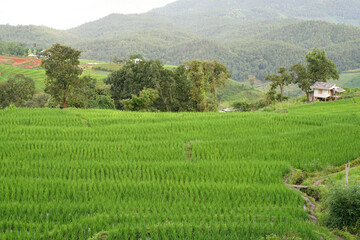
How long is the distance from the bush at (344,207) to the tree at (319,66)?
3238 centimetres

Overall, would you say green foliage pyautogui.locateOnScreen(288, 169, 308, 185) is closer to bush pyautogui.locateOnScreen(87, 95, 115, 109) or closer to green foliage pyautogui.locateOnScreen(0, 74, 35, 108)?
bush pyautogui.locateOnScreen(87, 95, 115, 109)

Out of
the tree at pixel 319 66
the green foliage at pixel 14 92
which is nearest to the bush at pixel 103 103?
the green foliage at pixel 14 92

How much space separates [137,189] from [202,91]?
22674mm

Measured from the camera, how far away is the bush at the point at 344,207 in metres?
5.57

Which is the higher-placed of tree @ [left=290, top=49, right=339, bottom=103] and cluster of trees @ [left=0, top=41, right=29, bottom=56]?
cluster of trees @ [left=0, top=41, right=29, bottom=56]

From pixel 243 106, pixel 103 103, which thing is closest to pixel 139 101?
pixel 103 103

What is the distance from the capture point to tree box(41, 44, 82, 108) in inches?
864

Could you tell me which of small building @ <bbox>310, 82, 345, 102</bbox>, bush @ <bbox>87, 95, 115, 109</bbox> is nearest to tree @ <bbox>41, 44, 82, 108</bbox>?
bush @ <bbox>87, 95, 115, 109</bbox>

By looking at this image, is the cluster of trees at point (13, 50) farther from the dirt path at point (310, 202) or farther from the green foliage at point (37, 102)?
the dirt path at point (310, 202)

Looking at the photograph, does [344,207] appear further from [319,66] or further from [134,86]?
[319,66]

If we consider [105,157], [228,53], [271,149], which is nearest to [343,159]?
[271,149]

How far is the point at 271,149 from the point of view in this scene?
33.8 feet

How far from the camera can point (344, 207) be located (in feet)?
18.6

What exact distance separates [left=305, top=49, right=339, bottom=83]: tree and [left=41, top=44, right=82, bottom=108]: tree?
25297mm
